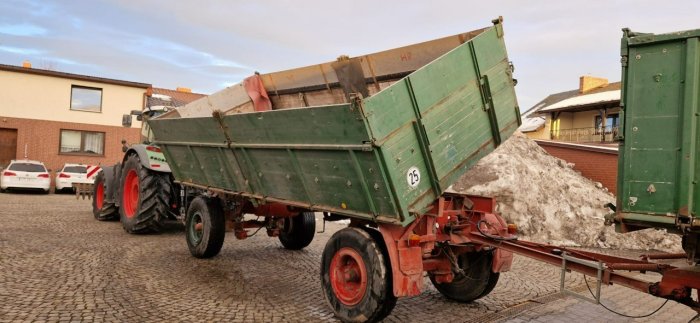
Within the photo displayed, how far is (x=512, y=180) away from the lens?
12359mm

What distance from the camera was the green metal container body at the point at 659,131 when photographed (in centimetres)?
351

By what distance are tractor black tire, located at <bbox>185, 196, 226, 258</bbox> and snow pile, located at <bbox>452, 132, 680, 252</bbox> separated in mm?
5976

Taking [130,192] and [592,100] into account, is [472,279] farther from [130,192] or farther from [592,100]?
[592,100]

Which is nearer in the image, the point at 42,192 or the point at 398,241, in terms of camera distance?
the point at 398,241

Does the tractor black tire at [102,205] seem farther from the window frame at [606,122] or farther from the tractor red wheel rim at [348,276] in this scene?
the window frame at [606,122]

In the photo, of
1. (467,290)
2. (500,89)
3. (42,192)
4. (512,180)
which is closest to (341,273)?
(467,290)

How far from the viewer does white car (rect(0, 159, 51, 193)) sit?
20.8 meters

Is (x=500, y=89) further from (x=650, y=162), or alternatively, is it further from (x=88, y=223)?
(x=88, y=223)

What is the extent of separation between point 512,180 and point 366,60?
22.5 ft

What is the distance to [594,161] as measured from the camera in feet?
48.6

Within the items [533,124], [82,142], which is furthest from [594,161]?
[82,142]

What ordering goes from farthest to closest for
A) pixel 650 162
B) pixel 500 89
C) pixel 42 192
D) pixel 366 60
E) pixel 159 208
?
pixel 42 192 < pixel 159 208 < pixel 366 60 < pixel 500 89 < pixel 650 162

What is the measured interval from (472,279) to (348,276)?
1.62 meters

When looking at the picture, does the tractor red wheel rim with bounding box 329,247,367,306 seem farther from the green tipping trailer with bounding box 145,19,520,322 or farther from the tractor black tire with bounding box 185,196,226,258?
the tractor black tire with bounding box 185,196,226,258
